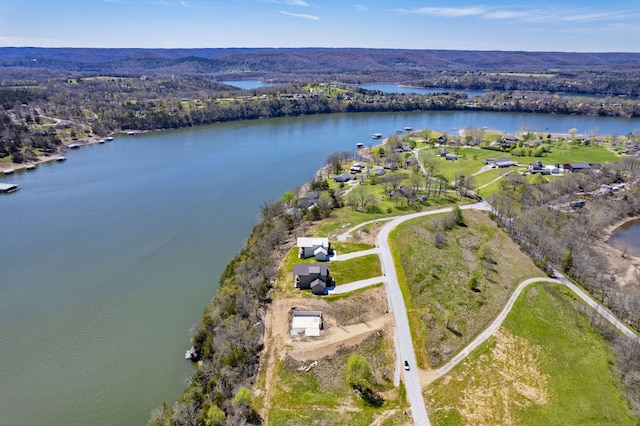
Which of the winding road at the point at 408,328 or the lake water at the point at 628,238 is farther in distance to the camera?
the lake water at the point at 628,238

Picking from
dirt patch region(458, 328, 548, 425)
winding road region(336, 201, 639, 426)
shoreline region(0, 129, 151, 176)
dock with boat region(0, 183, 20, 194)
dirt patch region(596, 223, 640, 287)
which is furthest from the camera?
shoreline region(0, 129, 151, 176)

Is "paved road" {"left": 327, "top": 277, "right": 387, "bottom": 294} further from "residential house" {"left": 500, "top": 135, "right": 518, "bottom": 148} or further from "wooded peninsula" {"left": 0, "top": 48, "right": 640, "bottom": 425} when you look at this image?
"residential house" {"left": 500, "top": 135, "right": 518, "bottom": 148}

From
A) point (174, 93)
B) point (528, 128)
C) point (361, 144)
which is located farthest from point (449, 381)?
point (174, 93)

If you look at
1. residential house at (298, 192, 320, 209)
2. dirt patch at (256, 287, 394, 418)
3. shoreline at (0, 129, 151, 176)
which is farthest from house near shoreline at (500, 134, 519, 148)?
shoreline at (0, 129, 151, 176)

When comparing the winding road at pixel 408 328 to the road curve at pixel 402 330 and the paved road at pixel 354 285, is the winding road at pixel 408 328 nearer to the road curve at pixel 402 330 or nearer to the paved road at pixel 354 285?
the road curve at pixel 402 330

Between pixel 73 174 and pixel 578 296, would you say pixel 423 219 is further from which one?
pixel 73 174

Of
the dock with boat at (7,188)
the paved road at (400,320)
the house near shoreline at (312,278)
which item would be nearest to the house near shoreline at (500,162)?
the paved road at (400,320)
